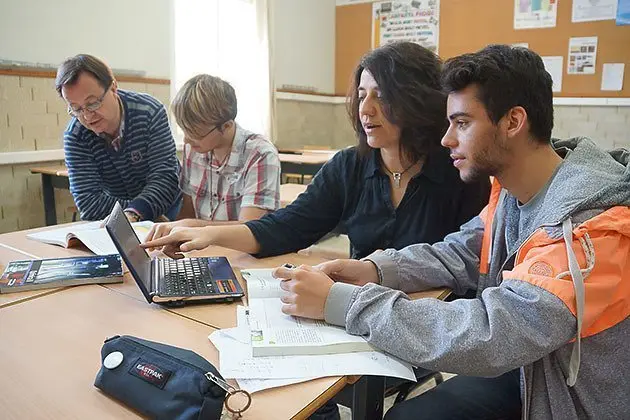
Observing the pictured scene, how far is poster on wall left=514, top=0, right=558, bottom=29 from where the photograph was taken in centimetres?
470

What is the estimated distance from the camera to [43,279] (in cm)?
120

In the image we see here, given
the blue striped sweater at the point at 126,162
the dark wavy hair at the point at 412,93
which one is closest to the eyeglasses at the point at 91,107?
the blue striped sweater at the point at 126,162

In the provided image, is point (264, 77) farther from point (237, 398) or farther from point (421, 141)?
point (237, 398)

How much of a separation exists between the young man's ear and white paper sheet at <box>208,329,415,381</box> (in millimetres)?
468

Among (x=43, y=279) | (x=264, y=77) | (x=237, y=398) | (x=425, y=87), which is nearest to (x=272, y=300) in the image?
(x=237, y=398)

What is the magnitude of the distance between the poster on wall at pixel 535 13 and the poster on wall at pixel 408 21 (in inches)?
31.0

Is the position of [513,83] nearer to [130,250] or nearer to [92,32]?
[130,250]

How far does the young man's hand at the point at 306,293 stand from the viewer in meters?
0.94

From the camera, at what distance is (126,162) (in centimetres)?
214

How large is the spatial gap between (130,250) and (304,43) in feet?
15.7

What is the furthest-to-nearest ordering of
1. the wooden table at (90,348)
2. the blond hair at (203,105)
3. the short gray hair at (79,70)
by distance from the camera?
1. the short gray hair at (79,70)
2. the blond hair at (203,105)
3. the wooden table at (90,348)

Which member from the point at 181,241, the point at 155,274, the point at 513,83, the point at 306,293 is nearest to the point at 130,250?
the point at 155,274

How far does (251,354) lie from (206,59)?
154 inches

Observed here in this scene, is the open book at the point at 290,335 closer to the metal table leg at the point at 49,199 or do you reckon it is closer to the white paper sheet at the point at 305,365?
the white paper sheet at the point at 305,365
